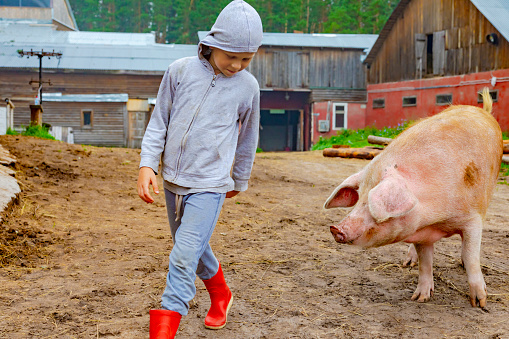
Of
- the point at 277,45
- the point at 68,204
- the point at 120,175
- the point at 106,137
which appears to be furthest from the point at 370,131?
the point at 68,204

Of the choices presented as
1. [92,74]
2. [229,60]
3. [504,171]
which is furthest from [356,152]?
[92,74]

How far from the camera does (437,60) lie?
20703mm

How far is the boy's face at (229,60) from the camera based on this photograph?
2.41 m

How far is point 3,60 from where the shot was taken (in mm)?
23906

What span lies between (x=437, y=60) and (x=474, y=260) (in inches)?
763

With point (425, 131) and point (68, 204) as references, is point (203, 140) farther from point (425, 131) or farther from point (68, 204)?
point (68, 204)

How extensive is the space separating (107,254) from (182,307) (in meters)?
2.06

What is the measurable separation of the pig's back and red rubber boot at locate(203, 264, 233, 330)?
1136mm

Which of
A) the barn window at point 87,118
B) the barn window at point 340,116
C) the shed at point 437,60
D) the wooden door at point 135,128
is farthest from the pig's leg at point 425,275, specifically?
the barn window at point 87,118

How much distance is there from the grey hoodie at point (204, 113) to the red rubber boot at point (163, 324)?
0.58 m

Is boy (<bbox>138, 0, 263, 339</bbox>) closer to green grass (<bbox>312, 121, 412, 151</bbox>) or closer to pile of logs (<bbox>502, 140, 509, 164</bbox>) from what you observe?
pile of logs (<bbox>502, 140, 509, 164</bbox>)

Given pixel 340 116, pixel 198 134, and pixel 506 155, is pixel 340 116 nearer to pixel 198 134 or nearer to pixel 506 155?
pixel 506 155

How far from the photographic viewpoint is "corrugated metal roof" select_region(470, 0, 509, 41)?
58.3 ft

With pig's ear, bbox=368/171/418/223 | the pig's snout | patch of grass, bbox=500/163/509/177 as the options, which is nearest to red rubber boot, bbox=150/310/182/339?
the pig's snout
